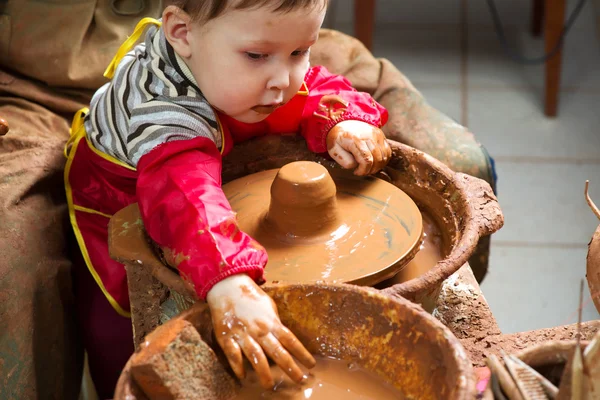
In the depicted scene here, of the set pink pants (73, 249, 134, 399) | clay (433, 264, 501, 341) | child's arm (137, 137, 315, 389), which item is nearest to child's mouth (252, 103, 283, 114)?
child's arm (137, 137, 315, 389)

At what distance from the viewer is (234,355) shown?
41.1 inches

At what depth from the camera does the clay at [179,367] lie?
0.97 meters

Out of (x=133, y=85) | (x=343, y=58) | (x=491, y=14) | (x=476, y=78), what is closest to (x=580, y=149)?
(x=476, y=78)

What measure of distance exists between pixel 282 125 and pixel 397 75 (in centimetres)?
71

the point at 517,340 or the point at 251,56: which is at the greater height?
the point at 251,56

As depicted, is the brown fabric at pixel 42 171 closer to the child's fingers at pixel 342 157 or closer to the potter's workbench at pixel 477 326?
the child's fingers at pixel 342 157

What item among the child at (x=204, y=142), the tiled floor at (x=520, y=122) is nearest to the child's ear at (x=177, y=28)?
the child at (x=204, y=142)

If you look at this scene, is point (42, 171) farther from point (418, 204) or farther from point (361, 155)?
point (418, 204)

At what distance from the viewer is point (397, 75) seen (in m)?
2.27

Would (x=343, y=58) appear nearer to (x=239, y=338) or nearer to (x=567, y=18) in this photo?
(x=239, y=338)

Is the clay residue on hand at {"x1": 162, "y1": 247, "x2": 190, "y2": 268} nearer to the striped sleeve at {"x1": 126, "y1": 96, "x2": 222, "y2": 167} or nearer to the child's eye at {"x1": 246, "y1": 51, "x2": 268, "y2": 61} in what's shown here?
the striped sleeve at {"x1": 126, "y1": 96, "x2": 222, "y2": 167}

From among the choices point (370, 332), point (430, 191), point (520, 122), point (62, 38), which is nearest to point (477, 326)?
point (430, 191)

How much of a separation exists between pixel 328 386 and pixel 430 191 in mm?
588

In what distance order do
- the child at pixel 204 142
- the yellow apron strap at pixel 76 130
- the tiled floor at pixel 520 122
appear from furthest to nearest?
the tiled floor at pixel 520 122
the yellow apron strap at pixel 76 130
the child at pixel 204 142
